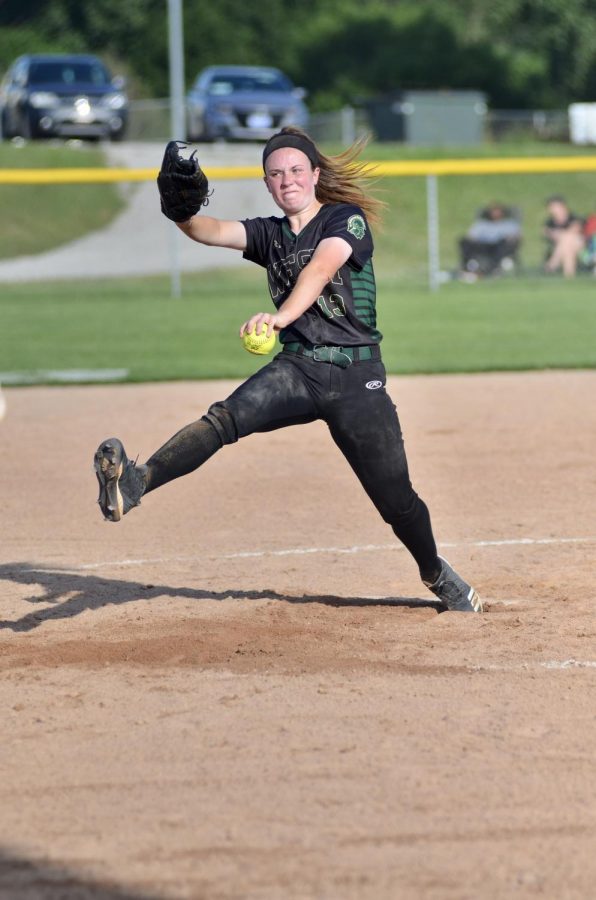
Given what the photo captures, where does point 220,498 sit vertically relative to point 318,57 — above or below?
below

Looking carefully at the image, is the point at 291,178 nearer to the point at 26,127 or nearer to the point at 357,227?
the point at 357,227

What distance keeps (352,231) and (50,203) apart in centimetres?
2672

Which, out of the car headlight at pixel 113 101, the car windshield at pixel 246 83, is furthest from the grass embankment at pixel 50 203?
the car windshield at pixel 246 83

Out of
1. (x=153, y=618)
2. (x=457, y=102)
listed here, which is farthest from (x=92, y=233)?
(x=153, y=618)

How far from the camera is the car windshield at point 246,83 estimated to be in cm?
3180

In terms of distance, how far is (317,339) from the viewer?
189 inches

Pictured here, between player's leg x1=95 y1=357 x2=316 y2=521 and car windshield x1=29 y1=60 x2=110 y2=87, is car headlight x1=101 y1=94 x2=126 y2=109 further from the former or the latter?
player's leg x1=95 y1=357 x2=316 y2=521

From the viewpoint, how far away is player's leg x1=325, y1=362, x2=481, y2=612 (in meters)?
4.80

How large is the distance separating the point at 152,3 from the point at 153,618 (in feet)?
153

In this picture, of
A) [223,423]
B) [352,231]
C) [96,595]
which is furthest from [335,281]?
[96,595]

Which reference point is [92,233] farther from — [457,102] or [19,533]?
[19,533]

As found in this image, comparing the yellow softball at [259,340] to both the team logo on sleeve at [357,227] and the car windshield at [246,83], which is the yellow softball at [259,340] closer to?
the team logo on sleeve at [357,227]

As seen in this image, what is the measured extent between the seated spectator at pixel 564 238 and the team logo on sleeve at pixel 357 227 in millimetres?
18187

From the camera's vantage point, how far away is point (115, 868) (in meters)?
3.03
